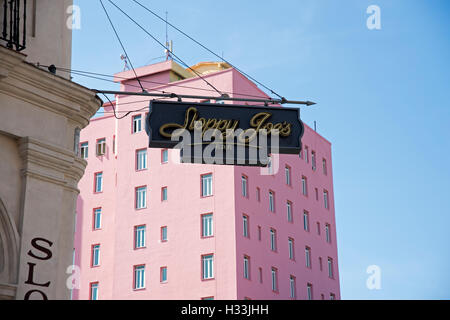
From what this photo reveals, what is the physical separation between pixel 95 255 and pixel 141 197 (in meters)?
4.84

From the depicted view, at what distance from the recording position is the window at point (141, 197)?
51.2m

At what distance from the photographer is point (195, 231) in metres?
48.8

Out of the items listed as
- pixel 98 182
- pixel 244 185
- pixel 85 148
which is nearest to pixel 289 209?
pixel 244 185

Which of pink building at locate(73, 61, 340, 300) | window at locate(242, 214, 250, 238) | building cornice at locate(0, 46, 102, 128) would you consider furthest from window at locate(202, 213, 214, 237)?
building cornice at locate(0, 46, 102, 128)

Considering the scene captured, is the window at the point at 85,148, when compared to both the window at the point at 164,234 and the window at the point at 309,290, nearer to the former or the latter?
the window at the point at 164,234

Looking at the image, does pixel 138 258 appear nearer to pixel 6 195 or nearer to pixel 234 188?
pixel 234 188

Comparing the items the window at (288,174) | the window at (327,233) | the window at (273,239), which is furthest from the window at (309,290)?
the window at (288,174)

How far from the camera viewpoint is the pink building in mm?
48281

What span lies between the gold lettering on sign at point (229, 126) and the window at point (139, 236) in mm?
38864

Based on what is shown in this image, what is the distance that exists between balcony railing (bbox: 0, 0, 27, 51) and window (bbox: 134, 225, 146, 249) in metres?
38.4
